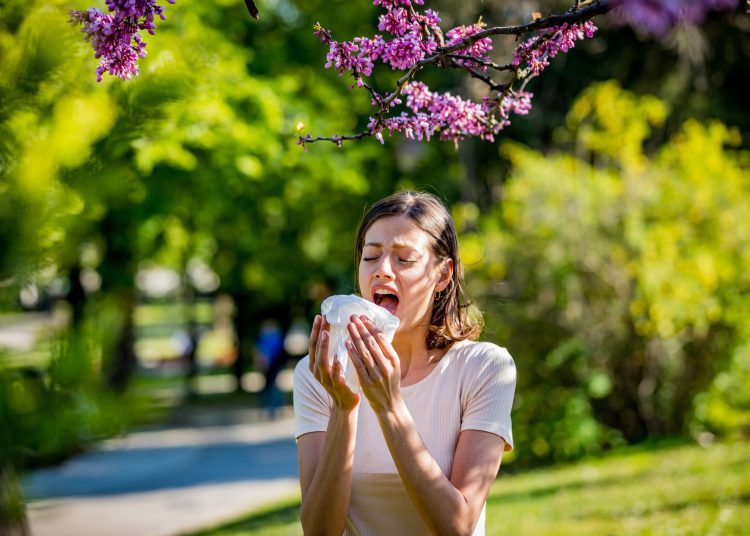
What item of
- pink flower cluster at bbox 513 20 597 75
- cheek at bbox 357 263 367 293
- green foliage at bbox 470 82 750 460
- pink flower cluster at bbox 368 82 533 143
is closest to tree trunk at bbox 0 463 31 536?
cheek at bbox 357 263 367 293

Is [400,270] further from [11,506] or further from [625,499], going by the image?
[625,499]

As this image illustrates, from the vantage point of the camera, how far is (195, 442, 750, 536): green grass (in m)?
7.25

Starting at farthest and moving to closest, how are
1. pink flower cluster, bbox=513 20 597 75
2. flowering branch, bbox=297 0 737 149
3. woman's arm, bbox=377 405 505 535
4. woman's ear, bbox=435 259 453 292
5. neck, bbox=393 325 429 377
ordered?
pink flower cluster, bbox=513 20 597 75 < flowering branch, bbox=297 0 737 149 < woman's ear, bbox=435 259 453 292 < neck, bbox=393 325 429 377 < woman's arm, bbox=377 405 505 535

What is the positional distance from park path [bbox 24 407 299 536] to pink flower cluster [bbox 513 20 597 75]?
4194 mm

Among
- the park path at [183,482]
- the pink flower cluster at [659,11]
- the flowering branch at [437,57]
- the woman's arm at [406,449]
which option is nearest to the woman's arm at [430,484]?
the woman's arm at [406,449]

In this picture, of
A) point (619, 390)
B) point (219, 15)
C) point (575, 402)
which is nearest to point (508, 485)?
point (575, 402)

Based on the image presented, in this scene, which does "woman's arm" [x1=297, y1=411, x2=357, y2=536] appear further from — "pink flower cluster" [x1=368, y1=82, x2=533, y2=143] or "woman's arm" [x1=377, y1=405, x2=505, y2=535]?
"pink flower cluster" [x1=368, y1=82, x2=533, y2=143]

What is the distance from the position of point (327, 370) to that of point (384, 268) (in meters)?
0.37

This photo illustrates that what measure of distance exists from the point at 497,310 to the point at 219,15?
18.6 ft

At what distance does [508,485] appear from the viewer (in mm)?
9961

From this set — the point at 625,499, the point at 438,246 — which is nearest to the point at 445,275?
the point at 438,246

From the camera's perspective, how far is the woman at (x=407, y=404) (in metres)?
2.21

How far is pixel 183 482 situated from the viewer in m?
12.2

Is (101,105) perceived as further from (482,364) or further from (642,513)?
(642,513)
